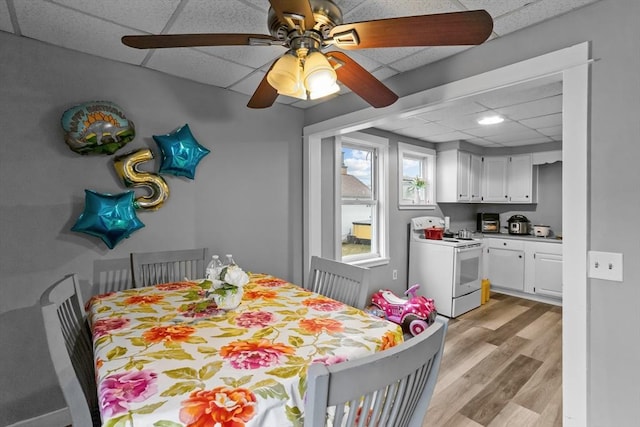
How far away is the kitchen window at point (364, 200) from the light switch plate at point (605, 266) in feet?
7.60

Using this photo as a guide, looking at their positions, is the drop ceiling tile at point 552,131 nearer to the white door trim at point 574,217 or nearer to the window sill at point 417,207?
the window sill at point 417,207

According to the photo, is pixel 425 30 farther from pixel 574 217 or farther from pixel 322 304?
pixel 322 304

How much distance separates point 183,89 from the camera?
250 centimetres

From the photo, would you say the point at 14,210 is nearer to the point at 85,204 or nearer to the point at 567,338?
the point at 85,204

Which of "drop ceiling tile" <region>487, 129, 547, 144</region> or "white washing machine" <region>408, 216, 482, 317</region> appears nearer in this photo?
"white washing machine" <region>408, 216, 482, 317</region>

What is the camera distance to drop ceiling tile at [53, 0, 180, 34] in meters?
1.55

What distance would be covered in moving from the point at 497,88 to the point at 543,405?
6.89ft

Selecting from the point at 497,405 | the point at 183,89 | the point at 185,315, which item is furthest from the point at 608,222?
the point at 183,89

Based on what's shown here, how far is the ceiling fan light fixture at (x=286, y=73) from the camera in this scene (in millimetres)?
1283

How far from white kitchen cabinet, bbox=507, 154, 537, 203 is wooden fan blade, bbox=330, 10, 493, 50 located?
433 centimetres

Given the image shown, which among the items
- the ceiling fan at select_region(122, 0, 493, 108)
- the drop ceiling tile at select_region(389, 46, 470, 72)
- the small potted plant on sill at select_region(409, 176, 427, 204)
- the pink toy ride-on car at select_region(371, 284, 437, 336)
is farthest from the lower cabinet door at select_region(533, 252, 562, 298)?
the ceiling fan at select_region(122, 0, 493, 108)

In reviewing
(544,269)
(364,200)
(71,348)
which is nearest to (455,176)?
(364,200)

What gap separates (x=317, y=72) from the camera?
48.3 inches

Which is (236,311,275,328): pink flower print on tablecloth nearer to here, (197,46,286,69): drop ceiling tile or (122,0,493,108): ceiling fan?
(122,0,493,108): ceiling fan
